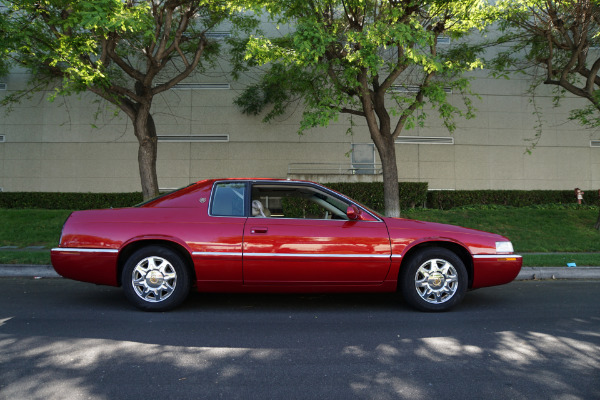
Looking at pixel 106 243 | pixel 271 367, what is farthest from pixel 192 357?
pixel 106 243

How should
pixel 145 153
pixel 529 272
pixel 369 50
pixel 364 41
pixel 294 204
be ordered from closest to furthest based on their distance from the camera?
pixel 294 204 < pixel 529 272 < pixel 364 41 < pixel 369 50 < pixel 145 153

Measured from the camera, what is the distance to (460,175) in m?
18.9

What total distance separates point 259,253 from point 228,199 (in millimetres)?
793

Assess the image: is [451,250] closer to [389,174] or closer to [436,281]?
[436,281]

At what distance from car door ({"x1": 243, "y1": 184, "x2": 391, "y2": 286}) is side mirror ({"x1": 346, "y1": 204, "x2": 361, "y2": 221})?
0.05 meters

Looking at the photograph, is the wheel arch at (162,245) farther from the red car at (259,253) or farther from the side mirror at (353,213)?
the side mirror at (353,213)

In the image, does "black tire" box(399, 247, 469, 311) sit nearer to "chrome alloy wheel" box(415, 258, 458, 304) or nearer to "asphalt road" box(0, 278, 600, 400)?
"chrome alloy wheel" box(415, 258, 458, 304)

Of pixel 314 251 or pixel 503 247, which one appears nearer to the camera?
pixel 314 251

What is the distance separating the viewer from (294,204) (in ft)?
19.2

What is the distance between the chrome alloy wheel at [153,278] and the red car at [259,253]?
1cm

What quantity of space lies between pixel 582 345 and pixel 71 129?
18.9 m

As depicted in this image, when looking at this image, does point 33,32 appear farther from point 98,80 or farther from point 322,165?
point 322,165

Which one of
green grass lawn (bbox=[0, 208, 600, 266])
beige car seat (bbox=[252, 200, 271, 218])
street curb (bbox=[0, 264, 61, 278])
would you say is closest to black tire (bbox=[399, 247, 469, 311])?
beige car seat (bbox=[252, 200, 271, 218])

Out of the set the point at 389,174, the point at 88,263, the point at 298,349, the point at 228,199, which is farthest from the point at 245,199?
the point at 389,174
